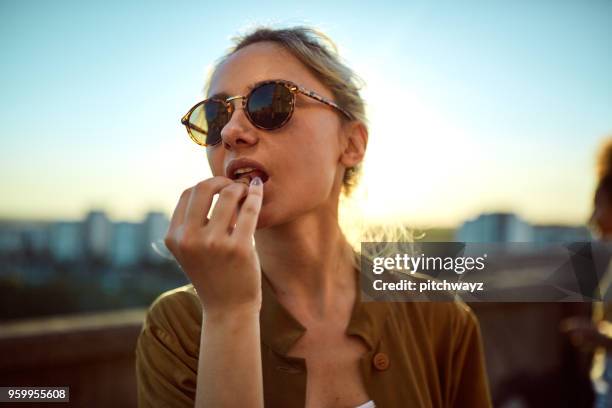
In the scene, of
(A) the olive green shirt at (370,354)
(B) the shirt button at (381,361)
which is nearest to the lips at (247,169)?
(A) the olive green shirt at (370,354)

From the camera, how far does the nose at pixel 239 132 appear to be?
163cm

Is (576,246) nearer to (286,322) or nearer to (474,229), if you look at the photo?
(474,229)

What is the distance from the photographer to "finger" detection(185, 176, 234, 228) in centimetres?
129

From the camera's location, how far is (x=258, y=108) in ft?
5.42

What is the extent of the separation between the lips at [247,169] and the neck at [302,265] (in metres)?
0.32

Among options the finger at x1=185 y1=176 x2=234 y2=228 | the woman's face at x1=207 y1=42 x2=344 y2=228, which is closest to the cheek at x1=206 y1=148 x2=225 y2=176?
the woman's face at x1=207 y1=42 x2=344 y2=228

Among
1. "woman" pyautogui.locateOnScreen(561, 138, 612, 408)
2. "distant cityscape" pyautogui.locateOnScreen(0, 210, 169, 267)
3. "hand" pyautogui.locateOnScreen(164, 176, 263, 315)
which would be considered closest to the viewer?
"hand" pyautogui.locateOnScreen(164, 176, 263, 315)

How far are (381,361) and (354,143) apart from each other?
947 mm

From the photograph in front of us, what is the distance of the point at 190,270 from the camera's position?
4.19 ft

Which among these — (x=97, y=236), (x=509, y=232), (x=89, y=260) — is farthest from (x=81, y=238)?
(x=509, y=232)

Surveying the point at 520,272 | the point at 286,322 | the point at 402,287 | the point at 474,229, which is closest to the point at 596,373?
the point at 474,229

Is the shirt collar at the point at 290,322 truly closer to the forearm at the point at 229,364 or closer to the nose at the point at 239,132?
the forearm at the point at 229,364

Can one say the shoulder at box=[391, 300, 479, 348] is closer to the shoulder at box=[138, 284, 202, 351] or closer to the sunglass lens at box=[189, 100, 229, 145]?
the shoulder at box=[138, 284, 202, 351]

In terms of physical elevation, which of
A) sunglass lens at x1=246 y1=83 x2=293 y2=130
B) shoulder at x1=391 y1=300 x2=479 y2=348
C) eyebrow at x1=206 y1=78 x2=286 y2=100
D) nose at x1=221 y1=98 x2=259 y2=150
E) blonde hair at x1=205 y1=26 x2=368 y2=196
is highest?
blonde hair at x1=205 y1=26 x2=368 y2=196
